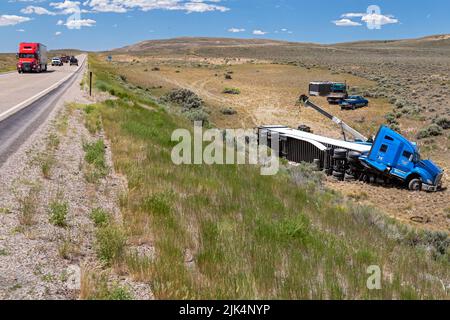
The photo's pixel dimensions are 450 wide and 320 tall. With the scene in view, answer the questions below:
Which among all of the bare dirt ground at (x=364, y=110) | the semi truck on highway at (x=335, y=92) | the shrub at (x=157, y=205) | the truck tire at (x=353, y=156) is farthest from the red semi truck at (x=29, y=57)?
the shrub at (x=157, y=205)

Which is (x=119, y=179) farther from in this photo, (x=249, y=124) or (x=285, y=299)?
(x=249, y=124)

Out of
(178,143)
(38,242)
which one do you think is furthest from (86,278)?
(178,143)

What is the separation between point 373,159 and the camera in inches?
760

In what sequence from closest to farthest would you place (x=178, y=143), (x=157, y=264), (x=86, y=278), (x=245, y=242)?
1. (x=86, y=278)
2. (x=157, y=264)
3. (x=245, y=242)
4. (x=178, y=143)

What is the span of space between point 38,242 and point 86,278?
1.58 meters

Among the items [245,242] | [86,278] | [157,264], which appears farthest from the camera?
[245,242]

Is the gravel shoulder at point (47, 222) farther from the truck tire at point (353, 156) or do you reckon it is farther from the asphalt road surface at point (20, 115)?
the truck tire at point (353, 156)

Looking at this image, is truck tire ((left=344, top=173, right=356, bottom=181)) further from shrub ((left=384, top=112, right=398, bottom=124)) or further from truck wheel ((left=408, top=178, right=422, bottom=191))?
shrub ((left=384, top=112, right=398, bottom=124))

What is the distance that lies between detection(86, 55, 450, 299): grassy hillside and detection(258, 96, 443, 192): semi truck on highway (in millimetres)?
6835

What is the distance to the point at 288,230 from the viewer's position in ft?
25.1

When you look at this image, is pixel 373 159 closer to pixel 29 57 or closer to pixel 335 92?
pixel 335 92

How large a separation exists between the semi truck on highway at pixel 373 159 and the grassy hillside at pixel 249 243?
6835 millimetres

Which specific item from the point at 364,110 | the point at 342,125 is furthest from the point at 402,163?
the point at 364,110

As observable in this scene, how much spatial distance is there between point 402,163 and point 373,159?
1.27 metres
